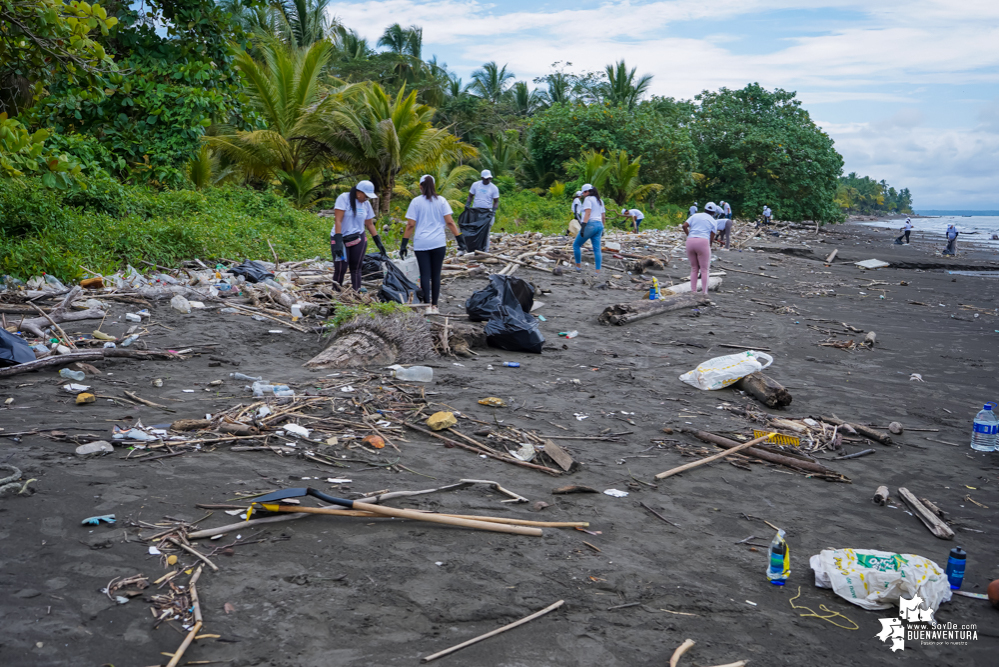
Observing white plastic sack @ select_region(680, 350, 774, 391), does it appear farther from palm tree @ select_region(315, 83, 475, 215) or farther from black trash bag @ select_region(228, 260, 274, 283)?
palm tree @ select_region(315, 83, 475, 215)

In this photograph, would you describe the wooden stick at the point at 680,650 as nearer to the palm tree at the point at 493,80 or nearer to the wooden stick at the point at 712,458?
the wooden stick at the point at 712,458

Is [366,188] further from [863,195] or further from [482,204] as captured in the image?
[863,195]

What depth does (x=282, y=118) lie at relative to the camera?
17781mm

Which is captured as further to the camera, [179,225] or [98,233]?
[179,225]

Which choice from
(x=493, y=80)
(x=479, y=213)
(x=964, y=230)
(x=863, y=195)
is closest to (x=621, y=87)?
(x=493, y=80)

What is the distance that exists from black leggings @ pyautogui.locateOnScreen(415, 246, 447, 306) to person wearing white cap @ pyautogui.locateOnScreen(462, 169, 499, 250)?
14.5 ft

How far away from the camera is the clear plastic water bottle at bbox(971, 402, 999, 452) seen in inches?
206

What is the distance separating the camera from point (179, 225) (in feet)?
34.9

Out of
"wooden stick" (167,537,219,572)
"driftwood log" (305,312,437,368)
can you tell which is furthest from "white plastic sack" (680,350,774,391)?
"wooden stick" (167,537,219,572)

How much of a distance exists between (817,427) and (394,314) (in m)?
4.00

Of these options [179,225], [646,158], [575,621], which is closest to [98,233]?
[179,225]

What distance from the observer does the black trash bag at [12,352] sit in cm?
523

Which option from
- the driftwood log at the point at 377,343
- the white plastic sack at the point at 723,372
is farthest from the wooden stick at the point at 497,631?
the white plastic sack at the point at 723,372

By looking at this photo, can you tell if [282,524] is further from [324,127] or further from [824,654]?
[324,127]
